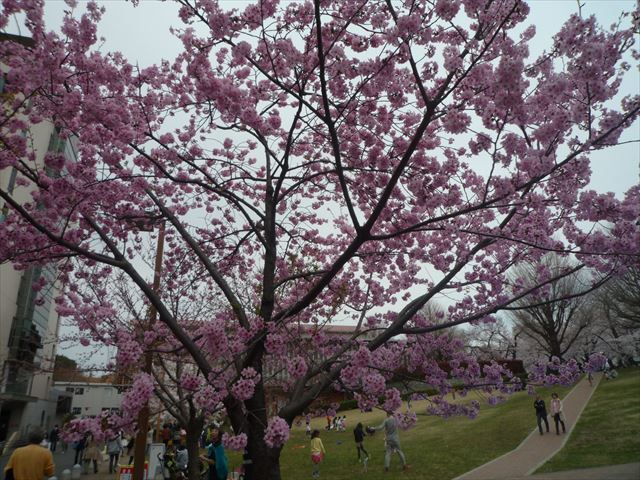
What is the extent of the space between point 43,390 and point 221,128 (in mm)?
43641

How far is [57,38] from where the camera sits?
5180mm

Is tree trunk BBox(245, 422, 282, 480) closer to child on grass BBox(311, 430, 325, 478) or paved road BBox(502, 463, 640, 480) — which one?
paved road BBox(502, 463, 640, 480)

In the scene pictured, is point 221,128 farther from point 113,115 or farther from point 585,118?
point 585,118

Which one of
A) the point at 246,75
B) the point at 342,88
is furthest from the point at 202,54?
the point at 342,88

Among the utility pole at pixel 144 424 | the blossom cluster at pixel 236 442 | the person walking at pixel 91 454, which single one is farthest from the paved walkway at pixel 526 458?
the person walking at pixel 91 454

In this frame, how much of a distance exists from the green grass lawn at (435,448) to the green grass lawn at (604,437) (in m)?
2.03

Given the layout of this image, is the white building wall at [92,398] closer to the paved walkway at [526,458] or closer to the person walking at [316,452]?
the person walking at [316,452]

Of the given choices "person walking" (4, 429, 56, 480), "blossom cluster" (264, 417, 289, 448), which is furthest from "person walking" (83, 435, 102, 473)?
"blossom cluster" (264, 417, 289, 448)

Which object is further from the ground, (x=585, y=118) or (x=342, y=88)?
(x=342, y=88)

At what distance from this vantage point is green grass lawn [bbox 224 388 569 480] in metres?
12.5

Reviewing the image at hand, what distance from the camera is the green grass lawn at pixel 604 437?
10.8 metres

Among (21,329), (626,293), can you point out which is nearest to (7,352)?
(21,329)

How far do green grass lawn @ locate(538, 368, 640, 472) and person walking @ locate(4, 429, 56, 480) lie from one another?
10851 millimetres

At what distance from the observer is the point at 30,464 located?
5762mm
